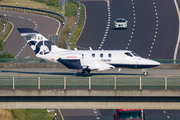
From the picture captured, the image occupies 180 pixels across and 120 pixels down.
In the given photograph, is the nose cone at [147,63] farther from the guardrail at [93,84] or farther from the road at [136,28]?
the road at [136,28]

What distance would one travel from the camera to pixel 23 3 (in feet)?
336

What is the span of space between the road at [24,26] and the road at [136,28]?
7.60 m

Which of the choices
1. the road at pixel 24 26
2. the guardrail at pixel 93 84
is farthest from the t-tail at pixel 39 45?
the road at pixel 24 26

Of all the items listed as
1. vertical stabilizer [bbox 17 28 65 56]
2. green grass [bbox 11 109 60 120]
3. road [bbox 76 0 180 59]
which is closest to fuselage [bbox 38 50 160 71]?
vertical stabilizer [bbox 17 28 65 56]

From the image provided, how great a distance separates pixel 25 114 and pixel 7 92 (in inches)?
914

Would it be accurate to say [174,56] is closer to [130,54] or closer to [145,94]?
[130,54]

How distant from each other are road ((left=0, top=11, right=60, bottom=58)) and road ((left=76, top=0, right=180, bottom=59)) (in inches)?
299

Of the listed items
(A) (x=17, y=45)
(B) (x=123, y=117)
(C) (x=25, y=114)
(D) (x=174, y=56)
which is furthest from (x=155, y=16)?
(B) (x=123, y=117)

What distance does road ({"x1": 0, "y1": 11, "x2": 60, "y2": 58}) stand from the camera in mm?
60494

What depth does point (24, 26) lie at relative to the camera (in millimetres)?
73500

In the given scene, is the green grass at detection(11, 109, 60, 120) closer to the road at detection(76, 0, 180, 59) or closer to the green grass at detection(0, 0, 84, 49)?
the green grass at detection(0, 0, 84, 49)

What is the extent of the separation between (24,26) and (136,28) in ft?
74.1

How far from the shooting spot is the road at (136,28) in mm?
59969

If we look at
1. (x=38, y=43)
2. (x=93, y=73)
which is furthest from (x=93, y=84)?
(x=38, y=43)
